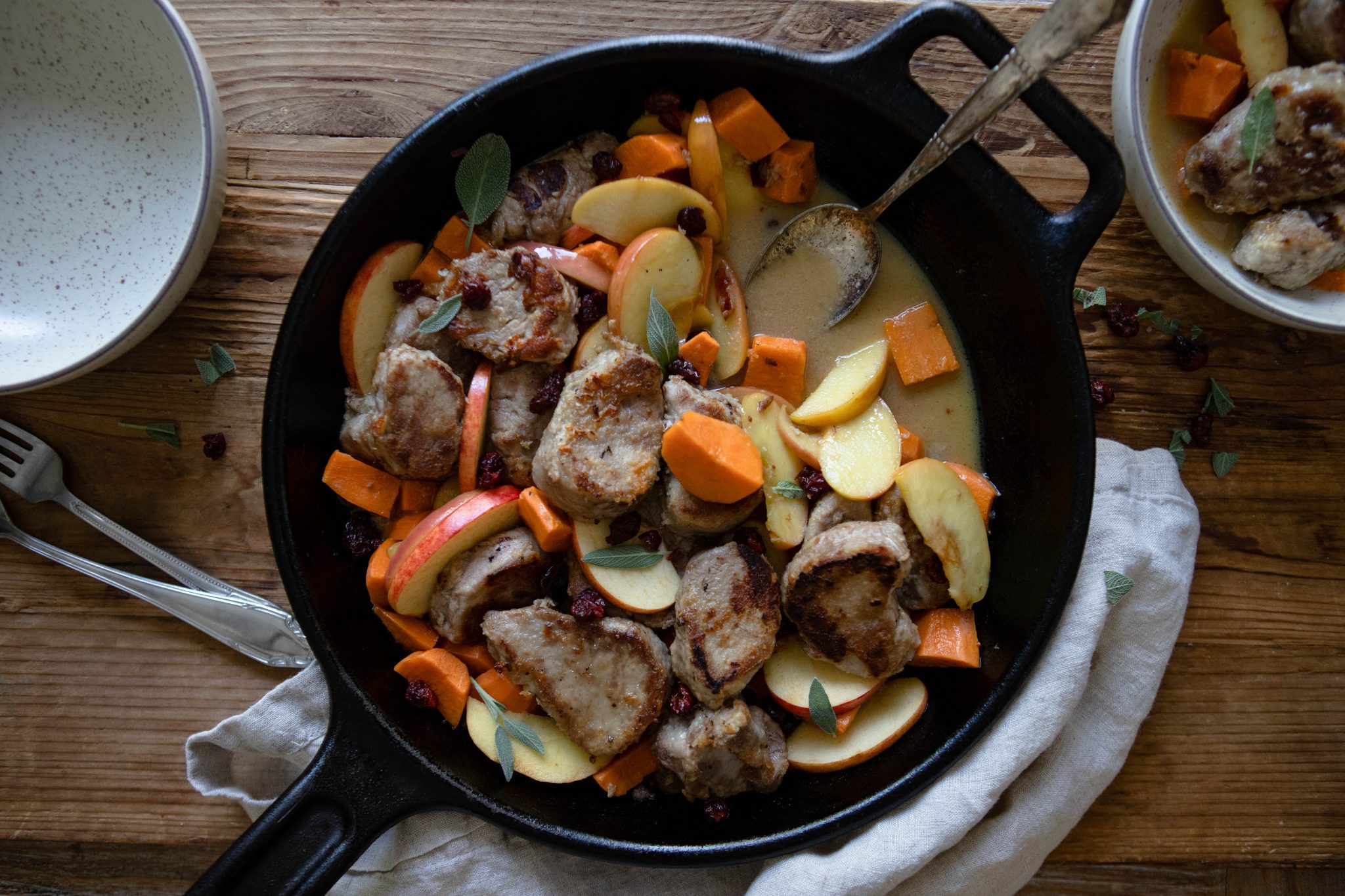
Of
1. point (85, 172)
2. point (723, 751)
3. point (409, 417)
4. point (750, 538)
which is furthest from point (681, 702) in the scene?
point (85, 172)

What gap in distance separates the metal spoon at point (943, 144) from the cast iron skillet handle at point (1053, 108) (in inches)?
3.1

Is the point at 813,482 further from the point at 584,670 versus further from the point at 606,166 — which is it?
the point at 606,166

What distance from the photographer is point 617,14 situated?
2.72 meters

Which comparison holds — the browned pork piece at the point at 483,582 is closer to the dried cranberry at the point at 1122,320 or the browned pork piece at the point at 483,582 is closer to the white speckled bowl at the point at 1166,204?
the dried cranberry at the point at 1122,320

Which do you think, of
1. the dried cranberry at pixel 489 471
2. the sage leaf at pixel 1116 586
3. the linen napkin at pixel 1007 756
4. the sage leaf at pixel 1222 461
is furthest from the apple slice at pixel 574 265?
the sage leaf at pixel 1222 461

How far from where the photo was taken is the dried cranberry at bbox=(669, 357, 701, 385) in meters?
2.54

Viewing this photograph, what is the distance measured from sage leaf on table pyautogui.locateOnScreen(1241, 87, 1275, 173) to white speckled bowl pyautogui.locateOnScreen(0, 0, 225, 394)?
291cm

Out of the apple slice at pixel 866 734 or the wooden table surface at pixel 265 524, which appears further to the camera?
the wooden table surface at pixel 265 524

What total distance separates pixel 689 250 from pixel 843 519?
2.88 feet

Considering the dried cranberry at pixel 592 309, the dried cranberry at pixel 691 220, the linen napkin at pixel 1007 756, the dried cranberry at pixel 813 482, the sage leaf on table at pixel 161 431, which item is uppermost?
the dried cranberry at pixel 691 220

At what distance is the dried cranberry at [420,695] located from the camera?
A: 98.3 inches

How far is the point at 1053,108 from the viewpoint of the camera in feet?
7.07

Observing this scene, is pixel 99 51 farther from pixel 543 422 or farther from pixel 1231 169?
pixel 1231 169

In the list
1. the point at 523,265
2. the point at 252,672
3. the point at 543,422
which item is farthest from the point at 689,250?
the point at 252,672
